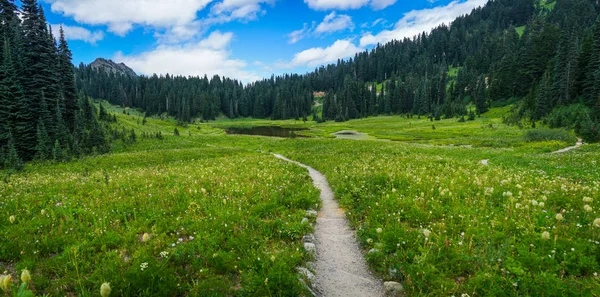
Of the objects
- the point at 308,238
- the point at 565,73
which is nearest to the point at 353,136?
the point at 565,73

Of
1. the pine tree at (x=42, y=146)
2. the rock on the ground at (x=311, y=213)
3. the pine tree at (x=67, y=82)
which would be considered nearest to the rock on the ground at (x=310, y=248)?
the rock on the ground at (x=311, y=213)

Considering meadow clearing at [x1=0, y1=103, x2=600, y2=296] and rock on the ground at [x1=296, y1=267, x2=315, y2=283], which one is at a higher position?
meadow clearing at [x1=0, y1=103, x2=600, y2=296]

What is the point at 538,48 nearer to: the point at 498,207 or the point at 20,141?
the point at 498,207

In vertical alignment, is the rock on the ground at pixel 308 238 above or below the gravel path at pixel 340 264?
above

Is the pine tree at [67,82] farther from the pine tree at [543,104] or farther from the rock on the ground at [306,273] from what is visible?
the pine tree at [543,104]

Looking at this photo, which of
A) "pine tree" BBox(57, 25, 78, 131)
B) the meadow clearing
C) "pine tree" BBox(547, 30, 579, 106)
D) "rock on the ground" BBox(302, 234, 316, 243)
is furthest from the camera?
"pine tree" BBox(547, 30, 579, 106)

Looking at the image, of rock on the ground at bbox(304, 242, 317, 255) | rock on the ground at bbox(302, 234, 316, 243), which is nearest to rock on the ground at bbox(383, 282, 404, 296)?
rock on the ground at bbox(304, 242, 317, 255)

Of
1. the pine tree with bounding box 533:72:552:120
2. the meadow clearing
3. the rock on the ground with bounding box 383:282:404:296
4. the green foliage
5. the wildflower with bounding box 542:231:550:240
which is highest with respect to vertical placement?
the pine tree with bounding box 533:72:552:120

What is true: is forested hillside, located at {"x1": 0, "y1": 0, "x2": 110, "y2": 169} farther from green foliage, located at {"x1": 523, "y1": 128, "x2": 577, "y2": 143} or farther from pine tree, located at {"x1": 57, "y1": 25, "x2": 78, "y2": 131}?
green foliage, located at {"x1": 523, "y1": 128, "x2": 577, "y2": 143}

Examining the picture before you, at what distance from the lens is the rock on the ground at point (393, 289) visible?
5.73 metres

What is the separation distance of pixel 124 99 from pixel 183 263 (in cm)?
22132

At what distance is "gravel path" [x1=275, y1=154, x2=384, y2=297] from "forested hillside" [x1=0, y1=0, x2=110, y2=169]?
112 ft

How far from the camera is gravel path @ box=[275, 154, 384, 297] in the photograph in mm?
5996

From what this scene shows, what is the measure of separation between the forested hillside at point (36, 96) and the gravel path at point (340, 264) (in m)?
34.0
